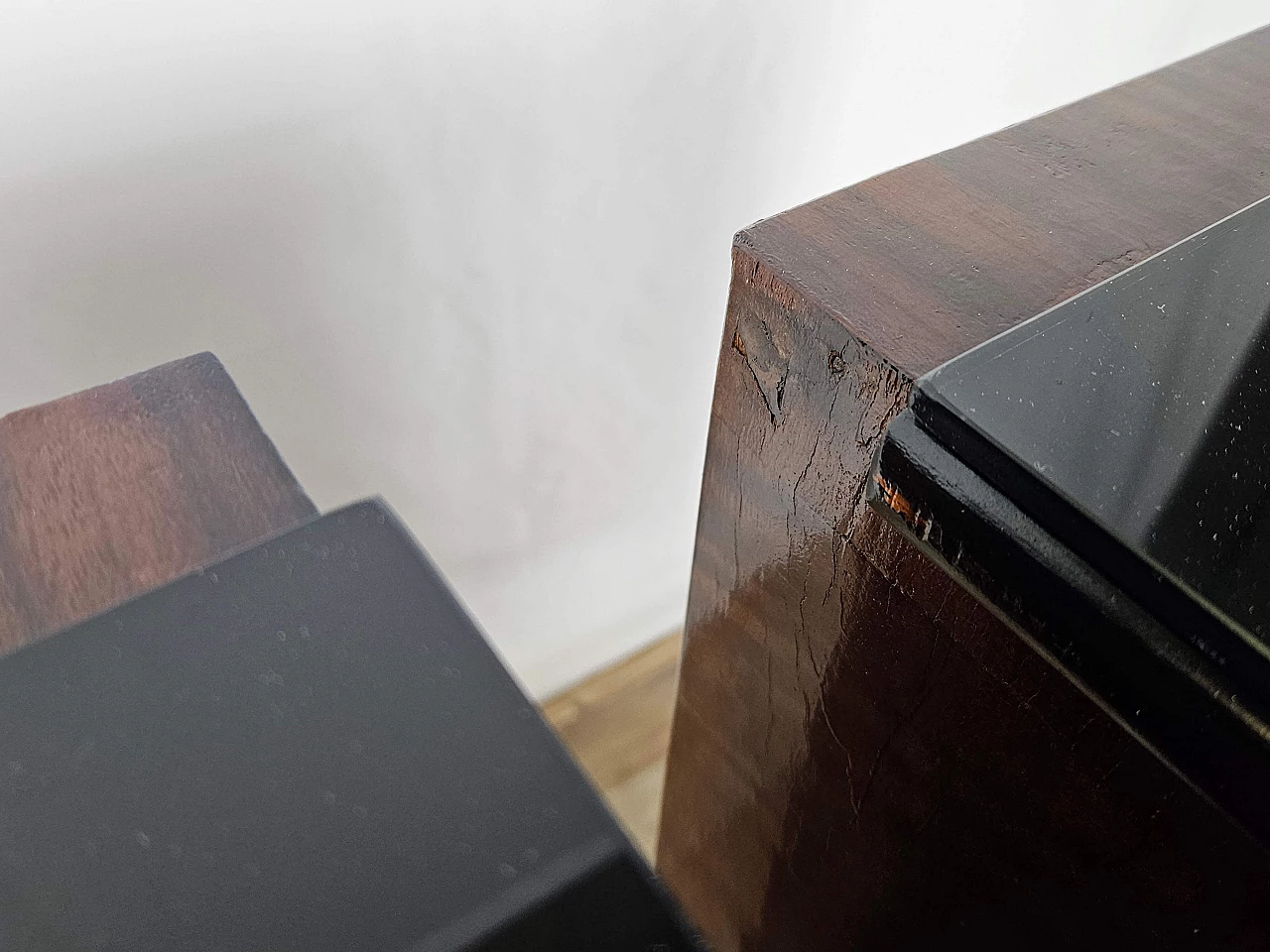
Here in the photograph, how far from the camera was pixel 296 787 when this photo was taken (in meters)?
0.23

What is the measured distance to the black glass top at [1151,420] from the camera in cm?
29

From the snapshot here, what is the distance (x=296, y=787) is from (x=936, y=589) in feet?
0.75

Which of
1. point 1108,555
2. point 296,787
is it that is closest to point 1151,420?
point 1108,555

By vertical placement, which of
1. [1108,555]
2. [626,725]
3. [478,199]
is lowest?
[626,725]

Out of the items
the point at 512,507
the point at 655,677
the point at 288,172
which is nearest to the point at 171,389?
the point at 288,172

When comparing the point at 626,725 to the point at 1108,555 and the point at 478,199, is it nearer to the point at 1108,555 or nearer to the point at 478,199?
the point at 478,199

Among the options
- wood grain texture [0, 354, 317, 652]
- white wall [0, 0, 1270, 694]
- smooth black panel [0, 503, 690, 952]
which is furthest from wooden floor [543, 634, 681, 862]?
smooth black panel [0, 503, 690, 952]

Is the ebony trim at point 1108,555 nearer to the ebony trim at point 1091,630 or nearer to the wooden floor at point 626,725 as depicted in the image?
the ebony trim at point 1091,630

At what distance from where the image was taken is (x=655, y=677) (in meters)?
1.18

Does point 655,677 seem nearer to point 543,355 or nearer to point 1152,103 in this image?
point 543,355

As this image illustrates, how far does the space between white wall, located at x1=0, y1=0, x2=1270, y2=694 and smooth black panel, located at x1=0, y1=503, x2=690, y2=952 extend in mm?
336

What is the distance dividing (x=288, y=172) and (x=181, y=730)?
415 mm

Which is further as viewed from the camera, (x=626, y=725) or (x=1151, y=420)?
(x=626, y=725)

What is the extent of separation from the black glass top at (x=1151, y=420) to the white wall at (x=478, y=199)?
382 mm
